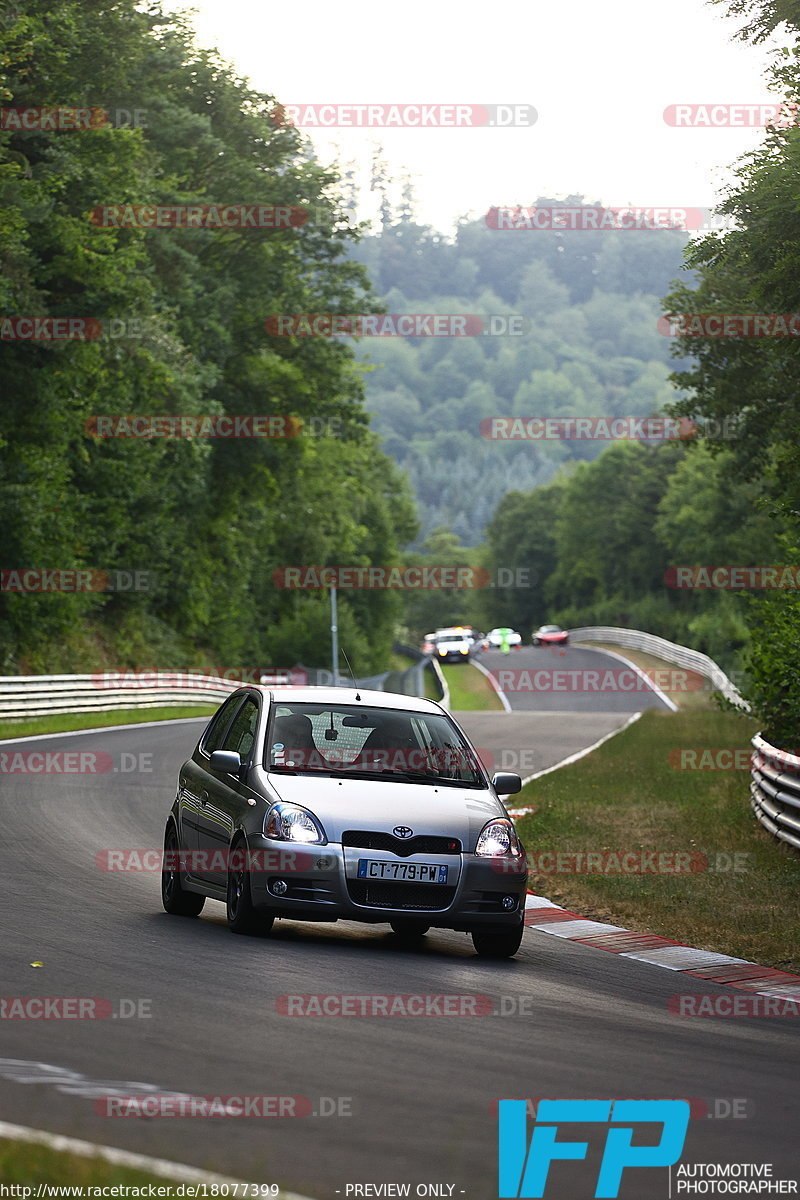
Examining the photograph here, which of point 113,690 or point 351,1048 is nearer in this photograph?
point 351,1048

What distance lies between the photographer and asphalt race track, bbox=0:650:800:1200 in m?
5.12

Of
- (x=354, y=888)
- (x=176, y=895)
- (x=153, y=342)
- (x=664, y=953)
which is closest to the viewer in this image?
(x=354, y=888)

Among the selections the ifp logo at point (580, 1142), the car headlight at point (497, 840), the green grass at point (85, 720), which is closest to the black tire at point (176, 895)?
the car headlight at point (497, 840)

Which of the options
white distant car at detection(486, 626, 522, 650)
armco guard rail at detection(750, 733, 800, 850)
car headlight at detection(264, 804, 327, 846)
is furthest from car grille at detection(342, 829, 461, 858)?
white distant car at detection(486, 626, 522, 650)

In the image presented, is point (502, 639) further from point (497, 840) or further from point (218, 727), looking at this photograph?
point (497, 840)

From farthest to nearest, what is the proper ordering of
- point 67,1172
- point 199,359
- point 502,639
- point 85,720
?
point 502,639 → point 199,359 → point 85,720 → point 67,1172

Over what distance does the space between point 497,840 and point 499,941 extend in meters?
0.64

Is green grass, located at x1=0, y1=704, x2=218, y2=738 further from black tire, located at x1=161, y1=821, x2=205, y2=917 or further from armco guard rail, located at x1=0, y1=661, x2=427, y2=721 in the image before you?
black tire, located at x1=161, y1=821, x2=205, y2=917

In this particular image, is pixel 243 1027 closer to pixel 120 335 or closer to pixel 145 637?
pixel 120 335

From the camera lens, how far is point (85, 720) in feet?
114

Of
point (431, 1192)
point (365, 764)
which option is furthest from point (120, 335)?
point (431, 1192)

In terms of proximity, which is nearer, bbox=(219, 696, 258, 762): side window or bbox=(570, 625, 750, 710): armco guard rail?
bbox=(219, 696, 258, 762): side window

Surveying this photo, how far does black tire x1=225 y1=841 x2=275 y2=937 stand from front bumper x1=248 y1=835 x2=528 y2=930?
3.6 inches

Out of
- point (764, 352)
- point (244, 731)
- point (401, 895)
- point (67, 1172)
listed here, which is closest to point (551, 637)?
point (764, 352)
